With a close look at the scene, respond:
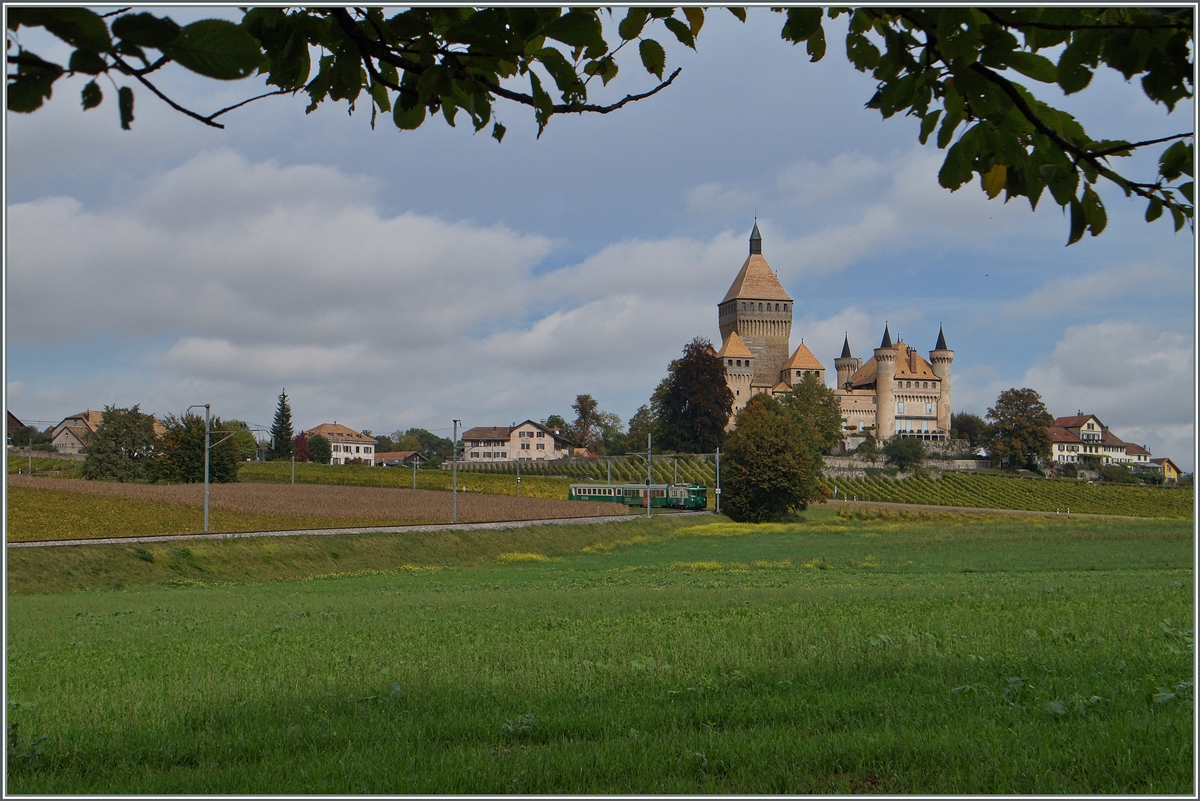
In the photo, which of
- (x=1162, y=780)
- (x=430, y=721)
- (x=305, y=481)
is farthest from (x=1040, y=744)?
(x=305, y=481)

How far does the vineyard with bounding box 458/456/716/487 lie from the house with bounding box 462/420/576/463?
2059 centimetres

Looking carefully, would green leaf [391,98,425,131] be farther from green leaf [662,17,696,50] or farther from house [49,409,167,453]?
house [49,409,167,453]

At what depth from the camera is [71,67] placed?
273 centimetres

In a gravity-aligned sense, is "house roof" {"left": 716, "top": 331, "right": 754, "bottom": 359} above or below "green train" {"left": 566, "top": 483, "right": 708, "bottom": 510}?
above

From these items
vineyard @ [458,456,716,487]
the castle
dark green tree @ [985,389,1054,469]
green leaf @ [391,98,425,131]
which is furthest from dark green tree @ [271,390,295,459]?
green leaf @ [391,98,425,131]

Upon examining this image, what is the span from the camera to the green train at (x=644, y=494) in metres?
75.7

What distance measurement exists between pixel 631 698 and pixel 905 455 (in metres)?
110

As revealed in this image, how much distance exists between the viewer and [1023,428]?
10906 cm

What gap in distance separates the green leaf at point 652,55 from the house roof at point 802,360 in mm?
143157

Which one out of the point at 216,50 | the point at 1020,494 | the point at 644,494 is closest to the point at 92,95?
the point at 216,50

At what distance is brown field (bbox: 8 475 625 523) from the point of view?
53312mm

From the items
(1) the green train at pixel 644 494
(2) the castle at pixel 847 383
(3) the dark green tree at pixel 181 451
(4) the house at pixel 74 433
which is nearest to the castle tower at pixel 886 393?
(2) the castle at pixel 847 383

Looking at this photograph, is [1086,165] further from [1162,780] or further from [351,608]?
[351,608]

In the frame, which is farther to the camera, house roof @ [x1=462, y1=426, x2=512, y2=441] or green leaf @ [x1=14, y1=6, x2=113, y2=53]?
house roof @ [x1=462, y1=426, x2=512, y2=441]
